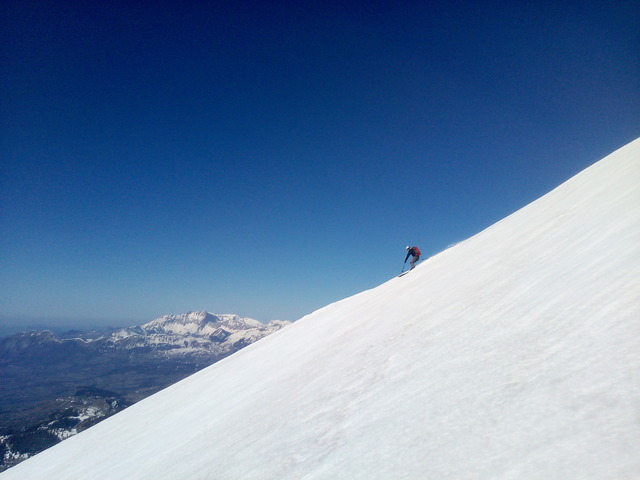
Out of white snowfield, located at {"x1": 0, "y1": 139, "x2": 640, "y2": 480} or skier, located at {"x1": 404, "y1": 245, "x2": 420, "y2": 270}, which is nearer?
white snowfield, located at {"x1": 0, "y1": 139, "x2": 640, "y2": 480}

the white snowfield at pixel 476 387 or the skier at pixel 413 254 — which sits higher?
the skier at pixel 413 254

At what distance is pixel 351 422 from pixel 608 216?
7096 mm

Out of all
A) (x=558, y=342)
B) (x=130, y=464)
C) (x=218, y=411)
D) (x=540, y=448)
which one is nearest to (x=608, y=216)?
(x=558, y=342)

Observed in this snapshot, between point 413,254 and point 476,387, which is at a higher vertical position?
point 413,254

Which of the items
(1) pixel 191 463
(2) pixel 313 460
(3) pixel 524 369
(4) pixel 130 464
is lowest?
(4) pixel 130 464

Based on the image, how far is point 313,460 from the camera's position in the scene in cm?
495

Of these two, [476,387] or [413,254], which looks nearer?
[476,387]

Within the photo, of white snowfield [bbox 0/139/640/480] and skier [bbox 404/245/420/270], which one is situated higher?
skier [bbox 404/245/420/270]

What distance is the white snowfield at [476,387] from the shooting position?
129 inches

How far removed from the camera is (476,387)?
4.59 m

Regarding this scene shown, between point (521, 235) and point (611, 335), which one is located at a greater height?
point (521, 235)

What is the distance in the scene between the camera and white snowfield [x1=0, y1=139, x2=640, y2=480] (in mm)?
3283

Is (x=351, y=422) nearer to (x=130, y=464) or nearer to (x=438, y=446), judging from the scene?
(x=438, y=446)

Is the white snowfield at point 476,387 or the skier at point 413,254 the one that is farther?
the skier at point 413,254
